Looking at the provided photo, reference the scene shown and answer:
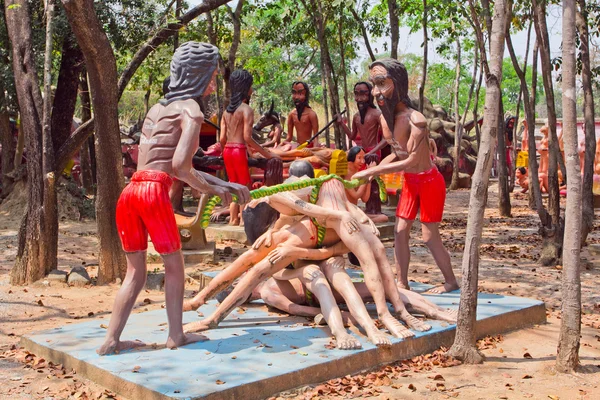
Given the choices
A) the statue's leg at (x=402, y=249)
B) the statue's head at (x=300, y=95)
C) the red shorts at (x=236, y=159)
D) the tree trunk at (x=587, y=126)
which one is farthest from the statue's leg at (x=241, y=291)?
the statue's head at (x=300, y=95)

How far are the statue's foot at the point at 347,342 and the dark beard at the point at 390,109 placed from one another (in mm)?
2394

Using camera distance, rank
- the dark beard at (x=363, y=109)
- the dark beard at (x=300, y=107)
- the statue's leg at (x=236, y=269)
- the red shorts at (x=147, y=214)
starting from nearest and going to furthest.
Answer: the red shorts at (x=147, y=214), the statue's leg at (x=236, y=269), the dark beard at (x=363, y=109), the dark beard at (x=300, y=107)

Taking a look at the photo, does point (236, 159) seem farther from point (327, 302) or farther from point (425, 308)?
point (327, 302)

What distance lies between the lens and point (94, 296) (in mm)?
8203

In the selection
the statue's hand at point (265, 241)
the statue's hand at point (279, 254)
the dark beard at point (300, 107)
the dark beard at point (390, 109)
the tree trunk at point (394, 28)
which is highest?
the tree trunk at point (394, 28)

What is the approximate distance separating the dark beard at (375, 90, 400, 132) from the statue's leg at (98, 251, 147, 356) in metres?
2.79

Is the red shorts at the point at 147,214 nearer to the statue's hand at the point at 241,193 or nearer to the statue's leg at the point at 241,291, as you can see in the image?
the statue's hand at the point at 241,193

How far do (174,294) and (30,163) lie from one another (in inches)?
165

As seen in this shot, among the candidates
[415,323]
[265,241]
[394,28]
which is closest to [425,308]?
[415,323]

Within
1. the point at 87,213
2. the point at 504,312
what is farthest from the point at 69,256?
the point at 504,312

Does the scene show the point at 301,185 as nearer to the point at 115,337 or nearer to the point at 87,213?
the point at 115,337

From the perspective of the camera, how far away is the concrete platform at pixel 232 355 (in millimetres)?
4699

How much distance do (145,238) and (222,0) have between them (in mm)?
5084

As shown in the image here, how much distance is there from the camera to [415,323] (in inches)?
235
